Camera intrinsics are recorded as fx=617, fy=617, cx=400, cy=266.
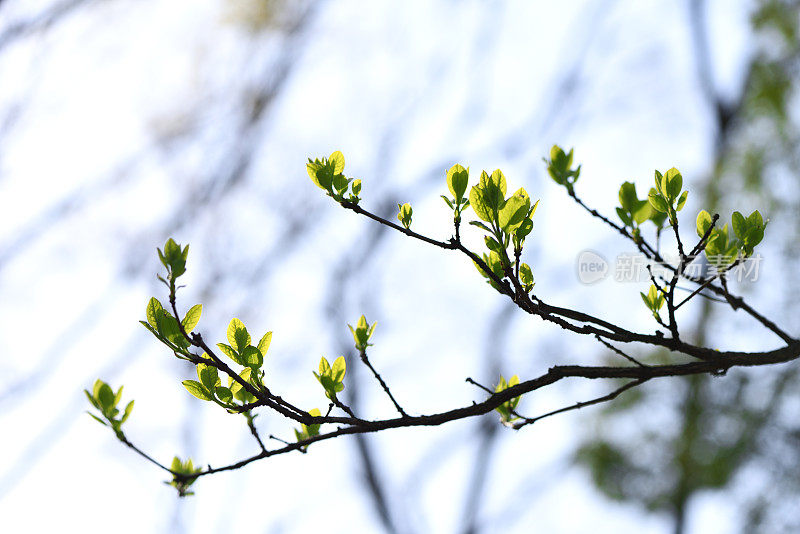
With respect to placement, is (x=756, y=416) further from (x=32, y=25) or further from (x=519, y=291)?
(x=32, y=25)

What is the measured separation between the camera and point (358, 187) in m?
0.70

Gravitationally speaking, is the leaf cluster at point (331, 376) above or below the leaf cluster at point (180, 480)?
above

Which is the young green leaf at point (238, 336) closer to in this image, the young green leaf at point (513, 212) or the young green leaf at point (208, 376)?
the young green leaf at point (208, 376)

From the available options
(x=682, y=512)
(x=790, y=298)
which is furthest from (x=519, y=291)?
(x=682, y=512)

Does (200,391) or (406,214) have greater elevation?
(406,214)

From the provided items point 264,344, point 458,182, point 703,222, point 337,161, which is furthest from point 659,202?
point 264,344

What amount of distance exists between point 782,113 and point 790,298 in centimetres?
123

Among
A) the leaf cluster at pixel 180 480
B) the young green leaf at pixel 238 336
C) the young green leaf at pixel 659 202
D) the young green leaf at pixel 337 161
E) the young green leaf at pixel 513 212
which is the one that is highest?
the young green leaf at pixel 659 202

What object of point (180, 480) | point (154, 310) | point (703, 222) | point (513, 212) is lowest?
point (180, 480)

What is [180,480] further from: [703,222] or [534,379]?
[703,222]

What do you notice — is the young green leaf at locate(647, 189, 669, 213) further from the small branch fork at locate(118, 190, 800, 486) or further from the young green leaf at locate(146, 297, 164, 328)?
the young green leaf at locate(146, 297, 164, 328)

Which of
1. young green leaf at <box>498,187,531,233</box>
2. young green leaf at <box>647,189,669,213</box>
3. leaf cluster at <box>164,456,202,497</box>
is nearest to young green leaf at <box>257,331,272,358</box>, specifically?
leaf cluster at <box>164,456,202,497</box>

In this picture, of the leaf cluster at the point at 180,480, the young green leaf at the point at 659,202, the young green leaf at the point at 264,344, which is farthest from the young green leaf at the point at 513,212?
the leaf cluster at the point at 180,480

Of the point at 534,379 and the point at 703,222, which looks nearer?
the point at 534,379
